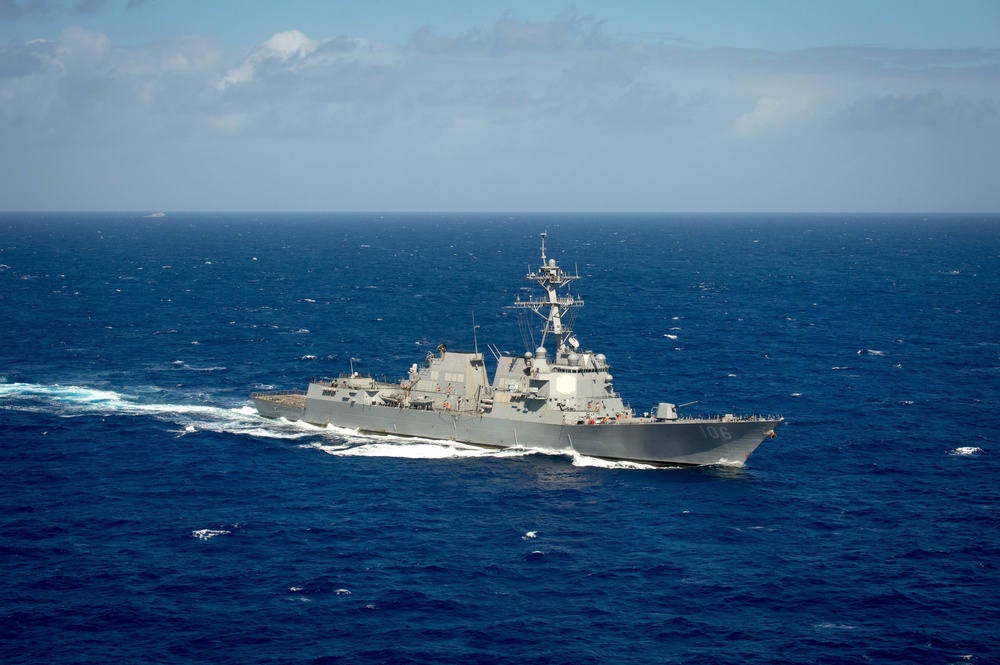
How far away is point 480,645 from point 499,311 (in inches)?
3013

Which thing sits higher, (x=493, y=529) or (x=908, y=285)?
(x=908, y=285)

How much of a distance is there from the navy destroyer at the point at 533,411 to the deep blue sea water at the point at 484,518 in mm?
1412

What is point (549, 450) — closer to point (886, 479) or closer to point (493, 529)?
point (493, 529)

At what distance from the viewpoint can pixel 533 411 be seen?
62969 millimetres

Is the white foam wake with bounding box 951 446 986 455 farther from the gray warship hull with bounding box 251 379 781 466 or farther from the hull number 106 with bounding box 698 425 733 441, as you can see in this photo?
the hull number 106 with bounding box 698 425 733 441

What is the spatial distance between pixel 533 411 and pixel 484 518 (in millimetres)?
12955

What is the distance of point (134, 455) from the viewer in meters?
61.3

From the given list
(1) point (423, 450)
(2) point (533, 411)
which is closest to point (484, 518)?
(2) point (533, 411)

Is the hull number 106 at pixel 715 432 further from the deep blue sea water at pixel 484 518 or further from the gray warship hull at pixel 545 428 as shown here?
the deep blue sea water at pixel 484 518

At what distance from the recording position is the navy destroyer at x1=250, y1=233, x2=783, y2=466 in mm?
59438

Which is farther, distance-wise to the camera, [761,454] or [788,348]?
[788,348]

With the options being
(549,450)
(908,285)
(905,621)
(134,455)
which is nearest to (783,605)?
(905,621)

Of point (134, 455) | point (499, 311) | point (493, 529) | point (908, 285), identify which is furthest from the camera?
point (908, 285)

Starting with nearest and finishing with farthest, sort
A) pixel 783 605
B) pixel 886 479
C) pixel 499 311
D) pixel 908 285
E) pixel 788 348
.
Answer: pixel 783 605
pixel 886 479
pixel 788 348
pixel 499 311
pixel 908 285
